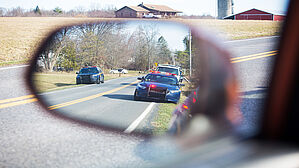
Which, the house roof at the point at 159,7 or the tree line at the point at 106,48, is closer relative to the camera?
the tree line at the point at 106,48

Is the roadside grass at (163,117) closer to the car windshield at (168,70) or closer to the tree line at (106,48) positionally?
the car windshield at (168,70)

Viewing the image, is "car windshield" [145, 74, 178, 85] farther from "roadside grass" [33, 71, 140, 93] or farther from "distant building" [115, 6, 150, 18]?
"distant building" [115, 6, 150, 18]

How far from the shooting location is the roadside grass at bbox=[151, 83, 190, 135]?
1839 millimetres

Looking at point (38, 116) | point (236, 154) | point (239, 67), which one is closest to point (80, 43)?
point (239, 67)

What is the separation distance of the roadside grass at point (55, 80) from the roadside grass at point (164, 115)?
16.4 inches

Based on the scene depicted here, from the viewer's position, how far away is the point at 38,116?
143 inches

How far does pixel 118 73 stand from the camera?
2188 millimetres

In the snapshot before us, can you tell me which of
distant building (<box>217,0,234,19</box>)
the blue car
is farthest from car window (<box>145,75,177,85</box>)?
distant building (<box>217,0,234,19</box>)

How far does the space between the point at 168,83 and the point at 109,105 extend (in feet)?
1.63

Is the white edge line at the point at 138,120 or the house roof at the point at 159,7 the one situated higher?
the house roof at the point at 159,7

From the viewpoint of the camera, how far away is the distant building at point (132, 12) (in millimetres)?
2183

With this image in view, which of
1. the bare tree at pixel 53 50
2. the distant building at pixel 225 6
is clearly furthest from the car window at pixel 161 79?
the distant building at pixel 225 6

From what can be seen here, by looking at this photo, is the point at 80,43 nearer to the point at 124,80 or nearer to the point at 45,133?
the point at 124,80

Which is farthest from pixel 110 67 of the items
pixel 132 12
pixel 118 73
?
pixel 132 12
